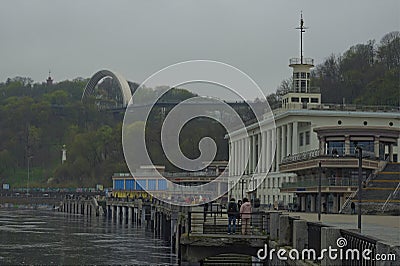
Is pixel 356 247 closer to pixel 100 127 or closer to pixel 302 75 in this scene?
pixel 302 75

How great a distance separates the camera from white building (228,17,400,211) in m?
60.3

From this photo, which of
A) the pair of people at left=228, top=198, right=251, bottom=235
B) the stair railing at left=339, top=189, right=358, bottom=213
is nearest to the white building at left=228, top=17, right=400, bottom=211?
the stair railing at left=339, top=189, right=358, bottom=213

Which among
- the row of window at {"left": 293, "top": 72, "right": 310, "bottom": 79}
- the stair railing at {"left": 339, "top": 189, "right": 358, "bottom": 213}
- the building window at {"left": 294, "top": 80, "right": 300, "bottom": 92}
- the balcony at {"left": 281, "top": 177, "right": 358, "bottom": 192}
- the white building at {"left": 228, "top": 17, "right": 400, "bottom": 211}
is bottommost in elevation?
the stair railing at {"left": 339, "top": 189, "right": 358, "bottom": 213}

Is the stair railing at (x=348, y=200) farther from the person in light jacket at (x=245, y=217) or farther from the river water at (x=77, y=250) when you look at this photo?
the person in light jacket at (x=245, y=217)

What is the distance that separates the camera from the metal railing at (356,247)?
12852 millimetres

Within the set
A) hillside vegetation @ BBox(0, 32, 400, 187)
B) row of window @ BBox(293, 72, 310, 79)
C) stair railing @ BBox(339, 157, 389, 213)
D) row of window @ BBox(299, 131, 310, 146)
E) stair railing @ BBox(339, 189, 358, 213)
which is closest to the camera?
stair railing @ BBox(339, 189, 358, 213)

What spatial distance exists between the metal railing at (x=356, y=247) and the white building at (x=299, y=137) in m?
41.6

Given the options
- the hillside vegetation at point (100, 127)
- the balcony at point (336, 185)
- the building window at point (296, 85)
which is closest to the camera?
the balcony at point (336, 185)

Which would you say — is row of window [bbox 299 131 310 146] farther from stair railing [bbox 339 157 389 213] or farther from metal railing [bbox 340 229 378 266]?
metal railing [bbox 340 229 378 266]

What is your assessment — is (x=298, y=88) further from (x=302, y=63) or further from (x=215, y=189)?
(x=215, y=189)

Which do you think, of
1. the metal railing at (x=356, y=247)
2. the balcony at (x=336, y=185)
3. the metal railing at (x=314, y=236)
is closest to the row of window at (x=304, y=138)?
the balcony at (x=336, y=185)

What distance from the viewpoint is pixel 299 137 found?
3194 inches

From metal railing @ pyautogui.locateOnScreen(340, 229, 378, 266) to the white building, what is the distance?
41644 mm

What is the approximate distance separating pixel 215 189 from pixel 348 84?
28636 mm
